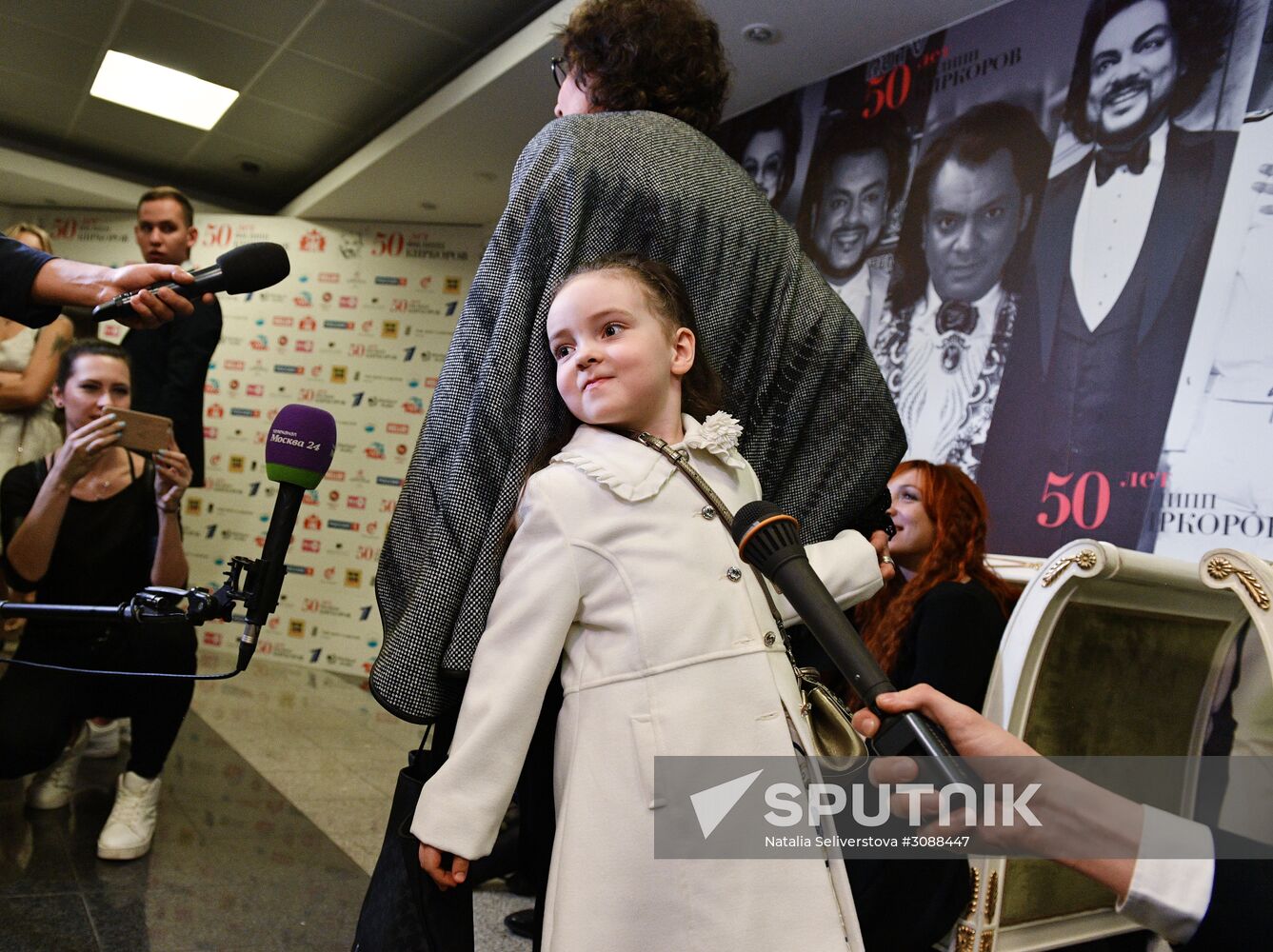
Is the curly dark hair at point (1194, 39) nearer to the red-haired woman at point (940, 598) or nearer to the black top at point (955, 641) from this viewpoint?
the red-haired woman at point (940, 598)

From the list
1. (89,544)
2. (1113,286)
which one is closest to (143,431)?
(89,544)

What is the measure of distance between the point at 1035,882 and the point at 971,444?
5.87 ft

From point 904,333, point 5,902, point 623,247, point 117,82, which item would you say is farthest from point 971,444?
point 117,82

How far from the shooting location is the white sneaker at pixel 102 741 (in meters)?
3.48

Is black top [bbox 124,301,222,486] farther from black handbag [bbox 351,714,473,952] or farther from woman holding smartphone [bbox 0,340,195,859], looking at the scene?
black handbag [bbox 351,714,473,952]

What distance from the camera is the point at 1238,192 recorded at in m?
2.89

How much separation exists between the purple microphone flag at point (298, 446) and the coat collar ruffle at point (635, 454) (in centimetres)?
33

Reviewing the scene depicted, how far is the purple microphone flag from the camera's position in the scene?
1271mm

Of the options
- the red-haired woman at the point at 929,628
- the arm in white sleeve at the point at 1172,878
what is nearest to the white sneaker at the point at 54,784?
the red-haired woman at the point at 929,628

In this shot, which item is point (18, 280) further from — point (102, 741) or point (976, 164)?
point (976, 164)

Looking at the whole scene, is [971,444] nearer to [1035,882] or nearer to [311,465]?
[1035,882]

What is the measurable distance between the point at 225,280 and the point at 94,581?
5.99 ft

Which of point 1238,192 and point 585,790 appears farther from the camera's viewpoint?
point 1238,192

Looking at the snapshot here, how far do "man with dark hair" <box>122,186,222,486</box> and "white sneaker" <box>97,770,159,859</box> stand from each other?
1.31 metres
